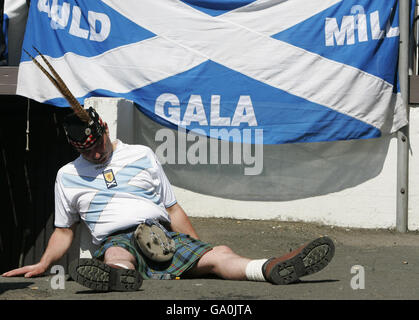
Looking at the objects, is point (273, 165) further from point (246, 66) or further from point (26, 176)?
A: point (26, 176)

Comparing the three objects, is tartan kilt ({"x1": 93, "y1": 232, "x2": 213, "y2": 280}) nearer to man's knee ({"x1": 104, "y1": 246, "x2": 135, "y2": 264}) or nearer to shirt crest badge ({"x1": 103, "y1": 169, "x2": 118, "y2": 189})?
man's knee ({"x1": 104, "y1": 246, "x2": 135, "y2": 264})

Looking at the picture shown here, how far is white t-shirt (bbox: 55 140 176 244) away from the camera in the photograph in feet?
15.7

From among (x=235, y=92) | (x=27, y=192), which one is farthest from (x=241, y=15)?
(x=27, y=192)

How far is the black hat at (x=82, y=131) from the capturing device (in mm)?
4688

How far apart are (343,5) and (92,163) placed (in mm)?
3188

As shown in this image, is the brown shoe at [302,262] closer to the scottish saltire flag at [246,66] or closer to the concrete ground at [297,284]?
the concrete ground at [297,284]

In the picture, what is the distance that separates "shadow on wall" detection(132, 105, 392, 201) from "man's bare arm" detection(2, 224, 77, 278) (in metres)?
2.45

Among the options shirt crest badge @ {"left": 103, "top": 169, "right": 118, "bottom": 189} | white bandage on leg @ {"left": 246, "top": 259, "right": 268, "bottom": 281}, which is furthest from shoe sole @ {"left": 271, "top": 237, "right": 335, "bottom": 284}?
shirt crest badge @ {"left": 103, "top": 169, "right": 118, "bottom": 189}

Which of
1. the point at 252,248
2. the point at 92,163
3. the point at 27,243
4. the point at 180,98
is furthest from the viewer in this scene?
the point at 27,243

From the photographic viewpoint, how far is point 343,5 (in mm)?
6762

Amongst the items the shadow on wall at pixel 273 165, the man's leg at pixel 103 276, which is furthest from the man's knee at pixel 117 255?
the shadow on wall at pixel 273 165

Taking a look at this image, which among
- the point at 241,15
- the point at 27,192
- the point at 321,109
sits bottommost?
the point at 27,192

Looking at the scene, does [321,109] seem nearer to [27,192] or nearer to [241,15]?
[241,15]

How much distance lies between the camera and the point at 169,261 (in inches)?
180
